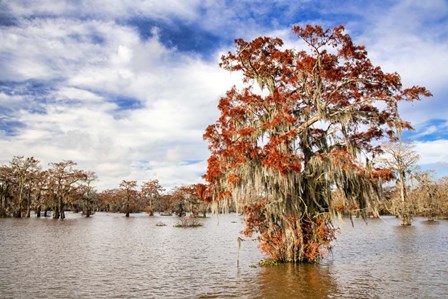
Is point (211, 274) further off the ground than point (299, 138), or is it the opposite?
point (299, 138)

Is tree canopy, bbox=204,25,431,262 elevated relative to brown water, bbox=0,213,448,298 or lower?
elevated

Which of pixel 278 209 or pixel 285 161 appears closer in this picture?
pixel 285 161

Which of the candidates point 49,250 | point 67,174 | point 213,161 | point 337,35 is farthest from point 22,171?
point 337,35

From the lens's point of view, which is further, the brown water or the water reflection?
the brown water

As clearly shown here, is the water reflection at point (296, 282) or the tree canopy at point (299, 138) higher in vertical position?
the tree canopy at point (299, 138)

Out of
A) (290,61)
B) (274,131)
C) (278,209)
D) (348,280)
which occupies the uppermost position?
(290,61)

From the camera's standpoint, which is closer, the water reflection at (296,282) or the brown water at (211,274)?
the water reflection at (296,282)

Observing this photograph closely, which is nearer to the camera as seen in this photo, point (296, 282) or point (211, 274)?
point (296, 282)

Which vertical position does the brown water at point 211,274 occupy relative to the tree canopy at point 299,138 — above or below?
below

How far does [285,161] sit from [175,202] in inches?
2770

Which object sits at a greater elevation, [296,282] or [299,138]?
[299,138]

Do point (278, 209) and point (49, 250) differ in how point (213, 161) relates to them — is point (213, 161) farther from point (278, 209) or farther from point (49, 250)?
point (49, 250)

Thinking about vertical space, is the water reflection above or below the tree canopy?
below

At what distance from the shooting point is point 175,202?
80.4 meters
